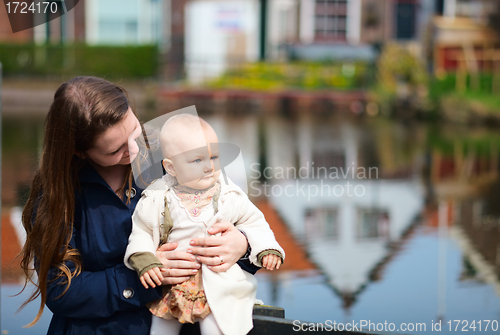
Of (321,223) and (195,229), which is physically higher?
(195,229)

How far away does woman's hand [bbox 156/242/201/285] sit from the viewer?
6.00 feet

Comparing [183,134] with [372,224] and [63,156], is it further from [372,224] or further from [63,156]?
[372,224]

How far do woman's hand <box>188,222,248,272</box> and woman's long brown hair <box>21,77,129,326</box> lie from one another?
387 millimetres

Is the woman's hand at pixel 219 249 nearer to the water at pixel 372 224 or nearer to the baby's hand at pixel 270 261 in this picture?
the baby's hand at pixel 270 261

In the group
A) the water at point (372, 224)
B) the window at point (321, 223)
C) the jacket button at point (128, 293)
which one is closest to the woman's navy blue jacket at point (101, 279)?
the jacket button at point (128, 293)

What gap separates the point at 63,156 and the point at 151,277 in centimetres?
44

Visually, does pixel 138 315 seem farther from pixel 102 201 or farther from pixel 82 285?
pixel 102 201

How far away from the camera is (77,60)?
18625 millimetres

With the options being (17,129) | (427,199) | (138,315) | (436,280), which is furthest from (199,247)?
(17,129)

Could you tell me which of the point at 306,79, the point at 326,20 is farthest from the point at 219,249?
the point at 326,20

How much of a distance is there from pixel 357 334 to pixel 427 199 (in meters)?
5.40

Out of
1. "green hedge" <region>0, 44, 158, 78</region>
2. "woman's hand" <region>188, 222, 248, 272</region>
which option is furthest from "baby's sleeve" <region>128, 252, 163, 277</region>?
"green hedge" <region>0, 44, 158, 78</region>

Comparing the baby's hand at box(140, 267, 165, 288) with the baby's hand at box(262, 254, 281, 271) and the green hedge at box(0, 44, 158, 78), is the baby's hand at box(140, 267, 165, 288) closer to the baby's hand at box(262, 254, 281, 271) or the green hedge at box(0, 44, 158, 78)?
the baby's hand at box(262, 254, 281, 271)

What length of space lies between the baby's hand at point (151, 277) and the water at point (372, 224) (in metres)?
0.47
